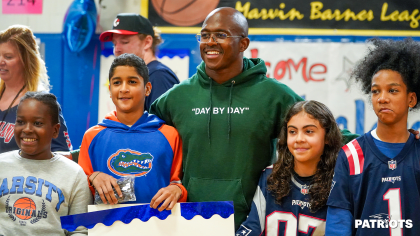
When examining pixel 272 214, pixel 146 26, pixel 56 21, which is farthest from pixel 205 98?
pixel 56 21

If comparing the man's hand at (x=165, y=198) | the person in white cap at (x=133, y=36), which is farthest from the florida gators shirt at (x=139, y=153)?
the person in white cap at (x=133, y=36)

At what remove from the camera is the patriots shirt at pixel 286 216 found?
2.01 meters

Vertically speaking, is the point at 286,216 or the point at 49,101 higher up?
the point at 49,101

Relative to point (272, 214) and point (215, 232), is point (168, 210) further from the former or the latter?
point (272, 214)

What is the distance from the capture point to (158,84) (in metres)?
2.90

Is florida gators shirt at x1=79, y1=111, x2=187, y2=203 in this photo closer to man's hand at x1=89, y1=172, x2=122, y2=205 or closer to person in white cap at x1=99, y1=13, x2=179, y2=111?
man's hand at x1=89, y1=172, x2=122, y2=205

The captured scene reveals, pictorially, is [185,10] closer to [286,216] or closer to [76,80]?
[76,80]

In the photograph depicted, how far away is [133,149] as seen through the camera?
84.6 inches

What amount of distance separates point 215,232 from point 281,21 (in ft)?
9.84

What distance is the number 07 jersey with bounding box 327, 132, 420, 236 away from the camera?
1.83m

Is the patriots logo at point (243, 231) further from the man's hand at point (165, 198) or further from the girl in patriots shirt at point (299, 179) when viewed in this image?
the man's hand at point (165, 198)

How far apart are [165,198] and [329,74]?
2.99 metres

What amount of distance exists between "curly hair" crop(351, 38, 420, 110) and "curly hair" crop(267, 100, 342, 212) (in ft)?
0.88

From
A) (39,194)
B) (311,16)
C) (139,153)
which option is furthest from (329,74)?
(39,194)
